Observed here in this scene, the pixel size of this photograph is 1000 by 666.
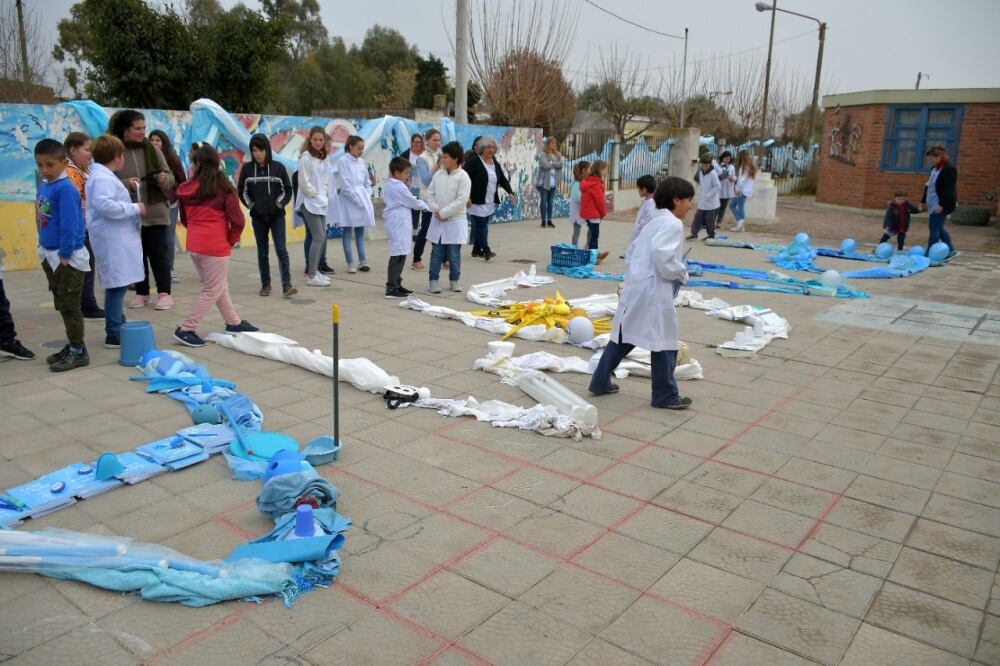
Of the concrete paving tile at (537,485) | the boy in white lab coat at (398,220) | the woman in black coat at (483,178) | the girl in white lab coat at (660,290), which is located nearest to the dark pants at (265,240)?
the boy in white lab coat at (398,220)

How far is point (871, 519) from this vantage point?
381cm

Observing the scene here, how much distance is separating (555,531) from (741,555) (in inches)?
34.2

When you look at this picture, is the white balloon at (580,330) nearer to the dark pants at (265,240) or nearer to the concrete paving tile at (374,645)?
the dark pants at (265,240)

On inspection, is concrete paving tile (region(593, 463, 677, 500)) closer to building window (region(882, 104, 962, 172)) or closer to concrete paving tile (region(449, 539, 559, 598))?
concrete paving tile (region(449, 539, 559, 598))

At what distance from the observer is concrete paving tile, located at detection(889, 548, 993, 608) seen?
3.17m

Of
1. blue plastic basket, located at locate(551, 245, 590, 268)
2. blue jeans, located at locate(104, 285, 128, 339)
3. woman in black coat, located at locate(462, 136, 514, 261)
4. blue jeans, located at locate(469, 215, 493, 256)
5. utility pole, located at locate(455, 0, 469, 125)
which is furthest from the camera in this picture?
utility pole, located at locate(455, 0, 469, 125)

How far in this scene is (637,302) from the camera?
5.21 meters

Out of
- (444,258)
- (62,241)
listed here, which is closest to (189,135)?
(444,258)

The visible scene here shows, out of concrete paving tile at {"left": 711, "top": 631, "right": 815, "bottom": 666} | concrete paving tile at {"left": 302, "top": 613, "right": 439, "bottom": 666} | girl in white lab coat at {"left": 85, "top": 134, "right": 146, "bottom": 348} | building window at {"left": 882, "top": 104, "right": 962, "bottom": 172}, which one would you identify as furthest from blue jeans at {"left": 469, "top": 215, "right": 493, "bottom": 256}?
building window at {"left": 882, "top": 104, "right": 962, "bottom": 172}

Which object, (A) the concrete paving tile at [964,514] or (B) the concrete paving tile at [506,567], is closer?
(B) the concrete paving tile at [506,567]

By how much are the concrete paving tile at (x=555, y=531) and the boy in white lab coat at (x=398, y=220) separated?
5435 millimetres

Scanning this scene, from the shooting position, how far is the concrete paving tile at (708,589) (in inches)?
119

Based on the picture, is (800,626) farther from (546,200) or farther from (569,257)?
(546,200)

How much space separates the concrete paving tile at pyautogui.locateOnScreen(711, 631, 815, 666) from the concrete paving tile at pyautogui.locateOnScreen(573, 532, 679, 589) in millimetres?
461
